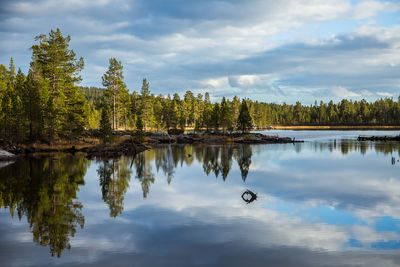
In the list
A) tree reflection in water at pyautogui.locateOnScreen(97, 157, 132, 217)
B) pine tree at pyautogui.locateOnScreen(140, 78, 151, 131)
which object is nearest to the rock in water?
tree reflection in water at pyautogui.locateOnScreen(97, 157, 132, 217)

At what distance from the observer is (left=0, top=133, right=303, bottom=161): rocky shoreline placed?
177 feet

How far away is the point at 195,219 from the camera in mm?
19609

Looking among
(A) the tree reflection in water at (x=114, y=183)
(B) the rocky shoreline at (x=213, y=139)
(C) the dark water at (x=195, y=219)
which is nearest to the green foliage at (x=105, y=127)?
(A) the tree reflection in water at (x=114, y=183)

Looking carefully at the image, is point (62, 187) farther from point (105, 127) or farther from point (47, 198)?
point (105, 127)

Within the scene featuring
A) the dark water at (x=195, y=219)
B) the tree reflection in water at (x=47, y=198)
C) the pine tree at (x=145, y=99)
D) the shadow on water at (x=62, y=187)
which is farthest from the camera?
the pine tree at (x=145, y=99)

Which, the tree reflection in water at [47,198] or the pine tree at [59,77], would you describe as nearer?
the tree reflection in water at [47,198]

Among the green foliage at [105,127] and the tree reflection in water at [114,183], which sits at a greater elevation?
the green foliage at [105,127]

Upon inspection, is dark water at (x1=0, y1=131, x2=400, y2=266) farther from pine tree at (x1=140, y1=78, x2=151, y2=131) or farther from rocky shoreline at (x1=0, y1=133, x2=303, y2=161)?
pine tree at (x1=140, y1=78, x2=151, y2=131)

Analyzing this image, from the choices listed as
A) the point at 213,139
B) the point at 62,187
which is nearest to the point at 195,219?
the point at 62,187

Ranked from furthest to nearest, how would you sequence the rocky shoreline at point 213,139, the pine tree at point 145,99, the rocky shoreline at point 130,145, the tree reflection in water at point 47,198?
the pine tree at point 145,99
the rocky shoreline at point 213,139
the rocky shoreline at point 130,145
the tree reflection in water at point 47,198

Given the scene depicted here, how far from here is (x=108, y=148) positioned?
189 ft

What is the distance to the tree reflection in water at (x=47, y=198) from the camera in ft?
53.7

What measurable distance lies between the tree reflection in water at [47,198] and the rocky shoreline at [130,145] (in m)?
14.1

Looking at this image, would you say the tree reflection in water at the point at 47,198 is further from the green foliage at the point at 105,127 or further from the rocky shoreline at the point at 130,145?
the green foliage at the point at 105,127
